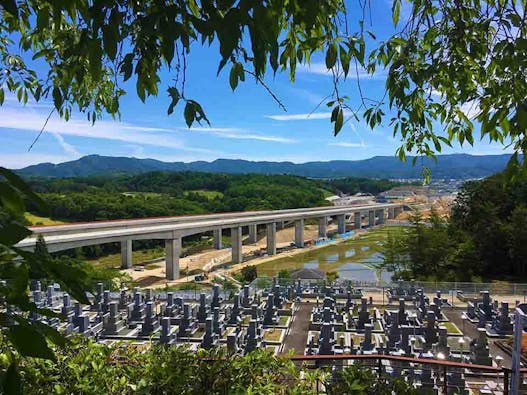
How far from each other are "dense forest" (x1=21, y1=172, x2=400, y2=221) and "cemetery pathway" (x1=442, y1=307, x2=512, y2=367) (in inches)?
994

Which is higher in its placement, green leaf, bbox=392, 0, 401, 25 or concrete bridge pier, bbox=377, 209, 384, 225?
green leaf, bbox=392, 0, 401, 25

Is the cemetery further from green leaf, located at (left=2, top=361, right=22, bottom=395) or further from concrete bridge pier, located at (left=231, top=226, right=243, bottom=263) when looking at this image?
concrete bridge pier, located at (left=231, top=226, right=243, bottom=263)

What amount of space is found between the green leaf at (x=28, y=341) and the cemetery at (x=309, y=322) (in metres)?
12.1

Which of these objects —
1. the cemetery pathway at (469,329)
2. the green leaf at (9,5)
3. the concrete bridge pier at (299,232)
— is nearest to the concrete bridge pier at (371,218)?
the concrete bridge pier at (299,232)

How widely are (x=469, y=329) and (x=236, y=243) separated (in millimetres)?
29854

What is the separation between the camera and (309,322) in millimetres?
18344

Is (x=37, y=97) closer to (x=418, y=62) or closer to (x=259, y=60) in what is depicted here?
(x=259, y=60)

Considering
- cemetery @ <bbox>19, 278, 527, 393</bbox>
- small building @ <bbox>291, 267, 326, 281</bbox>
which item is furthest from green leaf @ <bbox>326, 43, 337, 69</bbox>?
small building @ <bbox>291, 267, 326, 281</bbox>

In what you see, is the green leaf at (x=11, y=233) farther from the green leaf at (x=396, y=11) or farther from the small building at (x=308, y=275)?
the small building at (x=308, y=275)

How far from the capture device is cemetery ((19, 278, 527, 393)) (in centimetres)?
1425

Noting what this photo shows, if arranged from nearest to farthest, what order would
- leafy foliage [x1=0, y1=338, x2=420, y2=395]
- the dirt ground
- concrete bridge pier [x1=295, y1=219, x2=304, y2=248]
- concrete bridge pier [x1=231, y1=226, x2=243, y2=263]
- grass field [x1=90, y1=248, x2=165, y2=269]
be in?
leafy foliage [x1=0, y1=338, x2=420, y2=395] → the dirt ground → concrete bridge pier [x1=231, y1=226, x2=243, y2=263] → grass field [x1=90, y1=248, x2=165, y2=269] → concrete bridge pier [x1=295, y1=219, x2=304, y2=248]

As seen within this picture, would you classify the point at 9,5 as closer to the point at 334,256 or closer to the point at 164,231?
the point at 164,231

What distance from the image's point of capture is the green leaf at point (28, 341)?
961 millimetres

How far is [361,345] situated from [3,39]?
13.5 metres
